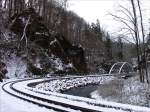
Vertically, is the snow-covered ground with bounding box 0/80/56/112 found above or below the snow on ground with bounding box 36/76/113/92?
above

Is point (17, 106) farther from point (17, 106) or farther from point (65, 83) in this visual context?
point (65, 83)

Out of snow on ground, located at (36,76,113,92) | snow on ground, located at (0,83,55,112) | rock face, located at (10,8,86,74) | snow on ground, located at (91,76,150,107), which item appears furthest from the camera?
rock face, located at (10,8,86,74)

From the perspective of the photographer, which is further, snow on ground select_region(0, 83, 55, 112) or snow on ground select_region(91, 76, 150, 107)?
snow on ground select_region(91, 76, 150, 107)

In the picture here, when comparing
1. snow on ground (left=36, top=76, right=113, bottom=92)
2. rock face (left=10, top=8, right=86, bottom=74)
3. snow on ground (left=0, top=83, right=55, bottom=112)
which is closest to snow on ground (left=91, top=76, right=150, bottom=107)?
snow on ground (left=36, top=76, right=113, bottom=92)

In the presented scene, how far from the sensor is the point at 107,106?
14.6 metres

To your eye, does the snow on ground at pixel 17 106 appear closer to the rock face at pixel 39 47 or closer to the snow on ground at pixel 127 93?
the snow on ground at pixel 127 93

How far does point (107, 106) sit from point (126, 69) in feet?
185

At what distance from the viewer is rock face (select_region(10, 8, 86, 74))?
51.5m

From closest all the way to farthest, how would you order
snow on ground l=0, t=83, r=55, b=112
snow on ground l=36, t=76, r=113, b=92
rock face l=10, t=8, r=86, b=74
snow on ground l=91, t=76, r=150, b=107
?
snow on ground l=0, t=83, r=55, b=112 → snow on ground l=91, t=76, r=150, b=107 → snow on ground l=36, t=76, r=113, b=92 → rock face l=10, t=8, r=86, b=74

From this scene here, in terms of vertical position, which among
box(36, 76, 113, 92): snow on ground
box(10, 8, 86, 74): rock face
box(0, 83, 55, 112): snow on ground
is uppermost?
box(10, 8, 86, 74): rock face

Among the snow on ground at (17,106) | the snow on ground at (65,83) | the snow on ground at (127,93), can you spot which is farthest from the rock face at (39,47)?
the snow on ground at (17,106)

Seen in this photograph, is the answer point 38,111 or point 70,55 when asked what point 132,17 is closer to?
point 38,111

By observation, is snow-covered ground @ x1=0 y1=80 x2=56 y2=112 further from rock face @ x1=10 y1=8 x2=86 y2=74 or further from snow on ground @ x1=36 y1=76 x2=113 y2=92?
rock face @ x1=10 y1=8 x2=86 y2=74

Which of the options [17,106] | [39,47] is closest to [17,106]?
[17,106]
